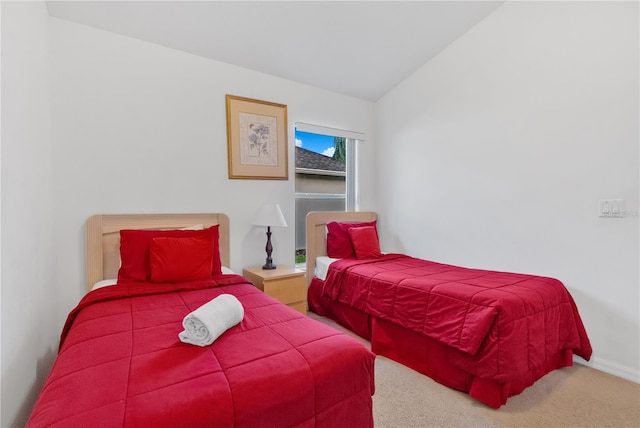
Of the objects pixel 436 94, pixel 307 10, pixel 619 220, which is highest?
pixel 307 10

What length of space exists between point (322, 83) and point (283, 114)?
0.59 m

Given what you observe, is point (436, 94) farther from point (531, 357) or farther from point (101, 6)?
point (101, 6)

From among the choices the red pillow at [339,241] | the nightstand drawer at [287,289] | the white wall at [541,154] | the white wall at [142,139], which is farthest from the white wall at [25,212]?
the white wall at [541,154]

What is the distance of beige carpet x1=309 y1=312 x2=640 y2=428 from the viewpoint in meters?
1.69

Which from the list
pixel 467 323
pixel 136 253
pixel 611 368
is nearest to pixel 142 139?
pixel 136 253

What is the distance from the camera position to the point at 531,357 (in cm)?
186

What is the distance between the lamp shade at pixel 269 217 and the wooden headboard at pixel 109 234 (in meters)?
0.63

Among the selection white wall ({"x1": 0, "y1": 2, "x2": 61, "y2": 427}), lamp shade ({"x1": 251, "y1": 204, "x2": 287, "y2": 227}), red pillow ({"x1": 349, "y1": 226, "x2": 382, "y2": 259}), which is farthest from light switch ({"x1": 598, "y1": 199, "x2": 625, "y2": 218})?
white wall ({"x1": 0, "y1": 2, "x2": 61, "y2": 427})

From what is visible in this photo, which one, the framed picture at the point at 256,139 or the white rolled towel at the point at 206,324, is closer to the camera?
the white rolled towel at the point at 206,324

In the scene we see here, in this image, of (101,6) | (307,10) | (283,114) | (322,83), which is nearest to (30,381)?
(101,6)

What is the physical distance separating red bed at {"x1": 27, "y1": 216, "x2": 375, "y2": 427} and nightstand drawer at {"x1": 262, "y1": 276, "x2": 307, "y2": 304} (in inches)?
38.9

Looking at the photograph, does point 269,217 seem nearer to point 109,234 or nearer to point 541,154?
point 109,234

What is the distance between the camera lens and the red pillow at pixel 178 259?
2.13m

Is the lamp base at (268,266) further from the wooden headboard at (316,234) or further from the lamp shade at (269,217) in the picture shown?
the wooden headboard at (316,234)
